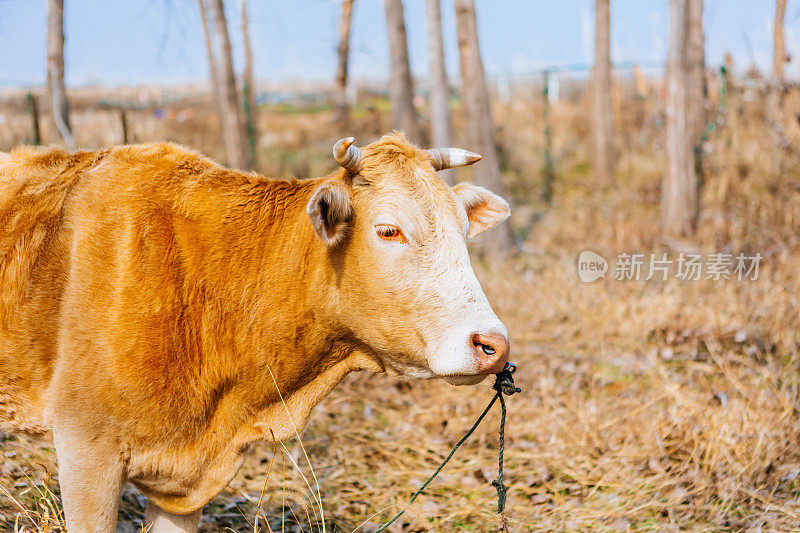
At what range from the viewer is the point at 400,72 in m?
11.9

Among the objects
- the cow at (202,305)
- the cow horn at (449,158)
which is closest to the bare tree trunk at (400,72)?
the cow horn at (449,158)

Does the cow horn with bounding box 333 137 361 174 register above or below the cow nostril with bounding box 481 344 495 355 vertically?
above

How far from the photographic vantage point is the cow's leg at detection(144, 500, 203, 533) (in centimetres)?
343

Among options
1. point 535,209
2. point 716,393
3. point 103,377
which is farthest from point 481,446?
point 535,209

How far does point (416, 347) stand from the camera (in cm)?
297

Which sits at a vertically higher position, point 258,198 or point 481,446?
point 258,198

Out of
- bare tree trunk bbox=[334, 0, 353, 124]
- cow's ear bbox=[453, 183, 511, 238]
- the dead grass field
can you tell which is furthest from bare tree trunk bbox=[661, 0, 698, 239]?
bare tree trunk bbox=[334, 0, 353, 124]

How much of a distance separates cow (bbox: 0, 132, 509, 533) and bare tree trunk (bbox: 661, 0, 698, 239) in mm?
8117

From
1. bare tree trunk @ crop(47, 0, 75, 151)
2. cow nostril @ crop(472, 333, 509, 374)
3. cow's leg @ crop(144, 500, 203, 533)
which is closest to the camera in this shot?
cow nostril @ crop(472, 333, 509, 374)

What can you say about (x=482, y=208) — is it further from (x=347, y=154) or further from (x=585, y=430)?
(x=585, y=430)

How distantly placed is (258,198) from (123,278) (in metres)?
0.71

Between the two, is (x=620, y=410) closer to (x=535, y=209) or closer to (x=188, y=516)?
(x=188, y=516)

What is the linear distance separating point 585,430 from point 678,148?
6.65 meters

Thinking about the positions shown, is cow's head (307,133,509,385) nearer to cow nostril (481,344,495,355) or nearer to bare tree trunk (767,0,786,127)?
cow nostril (481,344,495,355)
